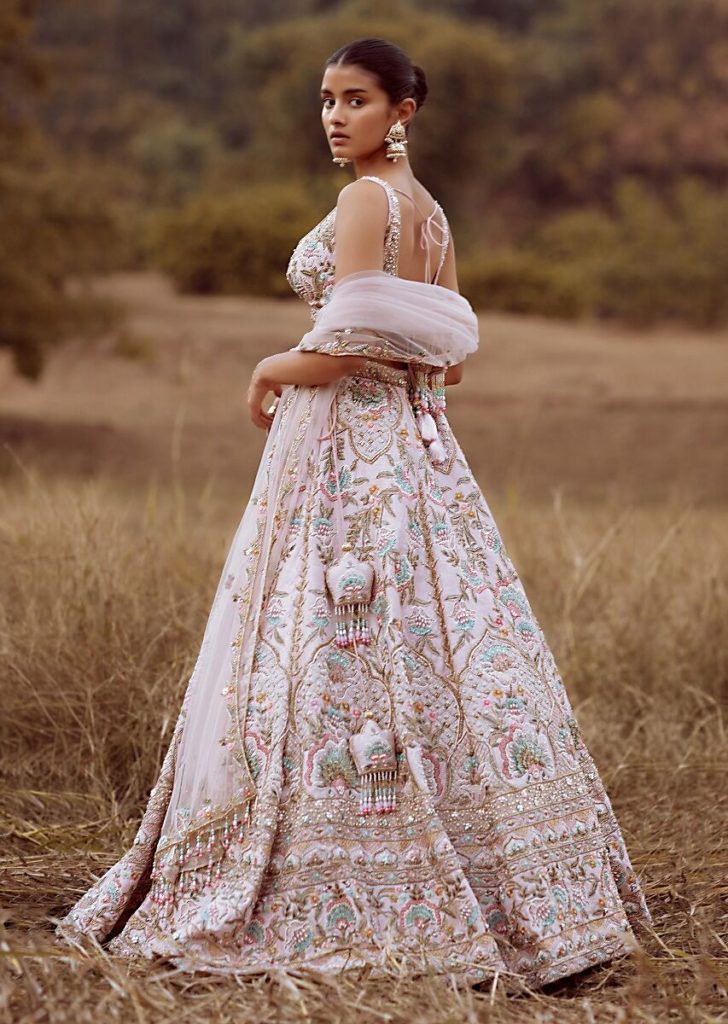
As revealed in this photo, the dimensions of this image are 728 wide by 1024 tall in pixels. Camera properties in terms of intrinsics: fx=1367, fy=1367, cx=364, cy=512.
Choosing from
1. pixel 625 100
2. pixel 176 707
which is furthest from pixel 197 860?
pixel 625 100

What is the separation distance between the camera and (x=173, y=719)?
3.91 m

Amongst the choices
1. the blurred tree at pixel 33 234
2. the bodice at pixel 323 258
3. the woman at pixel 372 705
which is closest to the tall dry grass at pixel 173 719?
the woman at pixel 372 705

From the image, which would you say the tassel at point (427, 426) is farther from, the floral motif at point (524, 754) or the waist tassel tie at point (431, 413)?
the floral motif at point (524, 754)

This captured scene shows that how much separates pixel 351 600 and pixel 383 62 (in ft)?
3.57

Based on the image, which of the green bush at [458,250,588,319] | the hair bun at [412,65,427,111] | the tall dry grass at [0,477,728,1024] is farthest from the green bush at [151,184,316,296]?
the hair bun at [412,65,427,111]

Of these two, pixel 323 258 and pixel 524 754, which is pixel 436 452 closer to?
pixel 323 258

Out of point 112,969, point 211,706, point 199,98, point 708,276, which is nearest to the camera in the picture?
point 112,969

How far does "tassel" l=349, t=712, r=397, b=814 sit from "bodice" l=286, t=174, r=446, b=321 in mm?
892

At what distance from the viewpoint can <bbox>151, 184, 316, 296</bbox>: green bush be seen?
1515 centimetres

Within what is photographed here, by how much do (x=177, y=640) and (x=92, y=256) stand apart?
7.86 m

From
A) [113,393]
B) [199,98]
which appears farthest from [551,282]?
[199,98]

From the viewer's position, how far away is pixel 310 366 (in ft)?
8.98

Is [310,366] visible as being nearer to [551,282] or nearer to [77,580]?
[77,580]

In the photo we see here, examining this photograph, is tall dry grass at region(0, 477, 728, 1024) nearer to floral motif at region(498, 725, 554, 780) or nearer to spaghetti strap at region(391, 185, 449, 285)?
floral motif at region(498, 725, 554, 780)
